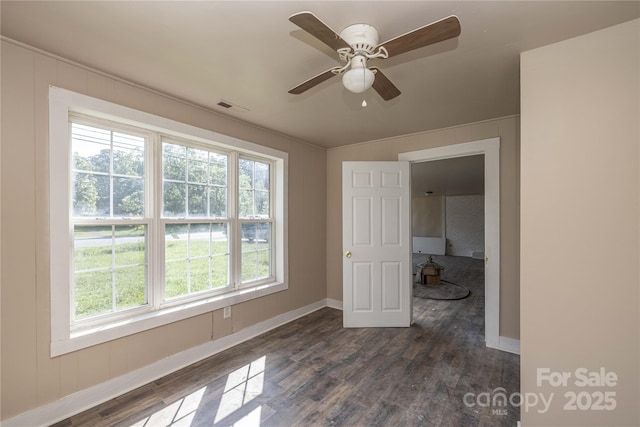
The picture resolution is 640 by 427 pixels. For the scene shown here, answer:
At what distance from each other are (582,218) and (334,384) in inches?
82.6

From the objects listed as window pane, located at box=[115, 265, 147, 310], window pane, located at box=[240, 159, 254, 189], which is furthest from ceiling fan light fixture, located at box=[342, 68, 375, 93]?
window pane, located at box=[115, 265, 147, 310]

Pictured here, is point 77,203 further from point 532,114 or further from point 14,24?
point 532,114

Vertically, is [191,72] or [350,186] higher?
[191,72]

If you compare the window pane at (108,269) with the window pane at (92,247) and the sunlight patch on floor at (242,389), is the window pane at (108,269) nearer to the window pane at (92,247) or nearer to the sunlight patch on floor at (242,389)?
the window pane at (92,247)

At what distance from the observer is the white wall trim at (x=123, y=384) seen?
5.83 feet

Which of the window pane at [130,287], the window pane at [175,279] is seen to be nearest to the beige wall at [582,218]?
the window pane at [175,279]

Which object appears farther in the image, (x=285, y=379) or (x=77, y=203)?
(x=285, y=379)

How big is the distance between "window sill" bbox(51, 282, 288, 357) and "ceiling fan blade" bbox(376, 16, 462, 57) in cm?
265

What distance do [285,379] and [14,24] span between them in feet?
9.79

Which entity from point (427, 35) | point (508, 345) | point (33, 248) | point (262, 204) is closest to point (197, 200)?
point (262, 204)

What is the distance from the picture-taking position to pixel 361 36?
58.1 inches

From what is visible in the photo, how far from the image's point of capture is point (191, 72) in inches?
80.9

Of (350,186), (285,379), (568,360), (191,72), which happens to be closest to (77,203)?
(191,72)

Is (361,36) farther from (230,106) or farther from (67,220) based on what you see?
(67,220)
